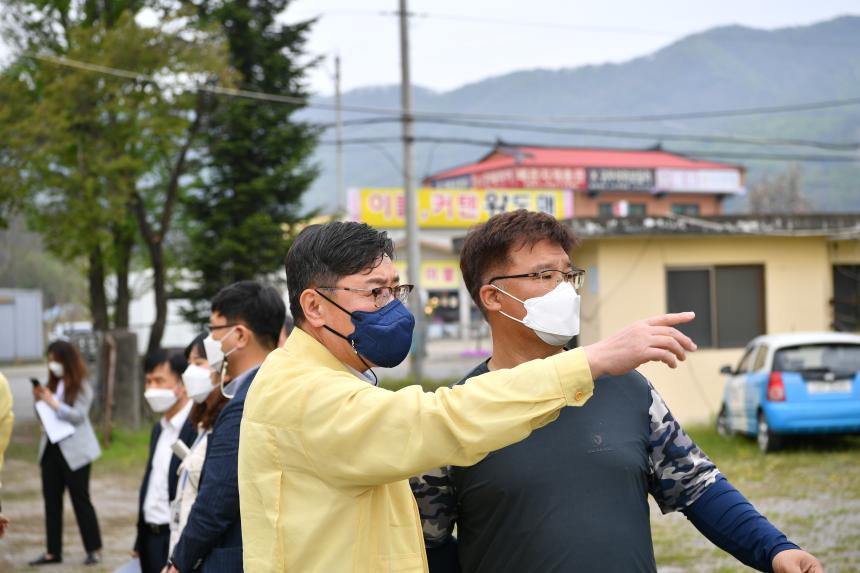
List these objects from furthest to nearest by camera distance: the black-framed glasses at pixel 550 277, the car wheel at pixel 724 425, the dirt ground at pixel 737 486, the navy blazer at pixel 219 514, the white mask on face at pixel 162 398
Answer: the car wheel at pixel 724 425
the dirt ground at pixel 737 486
the white mask on face at pixel 162 398
the navy blazer at pixel 219 514
the black-framed glasses at pixel 550 277

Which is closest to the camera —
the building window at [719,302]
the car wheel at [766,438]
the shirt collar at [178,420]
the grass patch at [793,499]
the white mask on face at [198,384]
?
the white mask on face at [198,384]

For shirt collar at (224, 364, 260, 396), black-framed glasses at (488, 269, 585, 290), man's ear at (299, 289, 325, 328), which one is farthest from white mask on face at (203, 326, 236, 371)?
man's ear at (299, 289, 325, 328)

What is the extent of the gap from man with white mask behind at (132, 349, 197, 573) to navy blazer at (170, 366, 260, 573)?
4.32 feet

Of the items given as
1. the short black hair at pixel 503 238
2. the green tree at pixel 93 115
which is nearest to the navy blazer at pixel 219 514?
the short black hair at pixel 503 238

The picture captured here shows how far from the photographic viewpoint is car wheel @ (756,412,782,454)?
13.3 m

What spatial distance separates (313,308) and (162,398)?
12.9 feet

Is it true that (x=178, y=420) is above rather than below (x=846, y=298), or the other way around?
above

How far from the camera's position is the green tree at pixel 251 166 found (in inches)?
907

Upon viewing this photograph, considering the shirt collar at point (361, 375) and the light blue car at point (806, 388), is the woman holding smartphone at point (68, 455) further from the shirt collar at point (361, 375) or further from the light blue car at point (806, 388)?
the light blue car at point (806, 388)

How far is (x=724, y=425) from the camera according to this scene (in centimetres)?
1523

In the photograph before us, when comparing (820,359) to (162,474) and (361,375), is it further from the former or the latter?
(361,375)

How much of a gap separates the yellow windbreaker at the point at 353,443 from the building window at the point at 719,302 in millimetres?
15345

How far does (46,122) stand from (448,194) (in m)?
30.2

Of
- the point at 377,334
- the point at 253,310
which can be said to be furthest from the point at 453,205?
the point at 377,334
